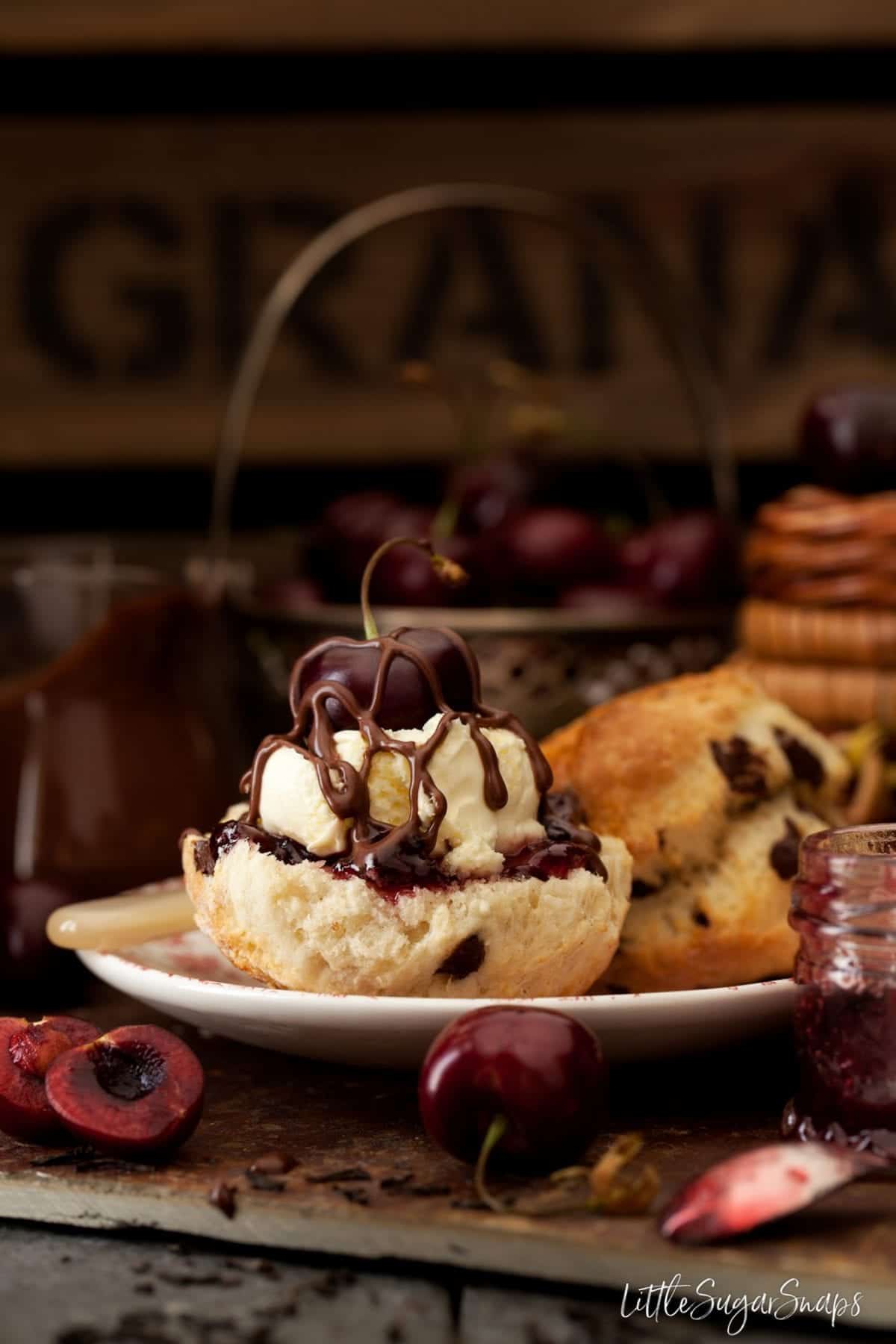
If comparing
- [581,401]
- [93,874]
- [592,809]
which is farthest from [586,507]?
[592,809]

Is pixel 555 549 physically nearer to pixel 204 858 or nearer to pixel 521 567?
pixel 521 567

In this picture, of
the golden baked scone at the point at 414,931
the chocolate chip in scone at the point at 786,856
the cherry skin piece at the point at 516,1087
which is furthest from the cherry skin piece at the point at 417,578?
the cherry skin piece at the point at 516,1087

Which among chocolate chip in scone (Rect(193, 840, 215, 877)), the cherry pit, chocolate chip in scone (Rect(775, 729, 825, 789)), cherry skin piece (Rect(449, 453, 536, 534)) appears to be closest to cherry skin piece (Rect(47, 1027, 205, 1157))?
the cherry pit

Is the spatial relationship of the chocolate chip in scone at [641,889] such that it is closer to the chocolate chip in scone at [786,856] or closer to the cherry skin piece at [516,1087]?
the chocolate chip in scone at [786,856]

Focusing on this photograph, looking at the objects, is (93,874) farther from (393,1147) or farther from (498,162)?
(498,162)

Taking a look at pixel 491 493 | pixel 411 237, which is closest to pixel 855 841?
pixel 491 493
